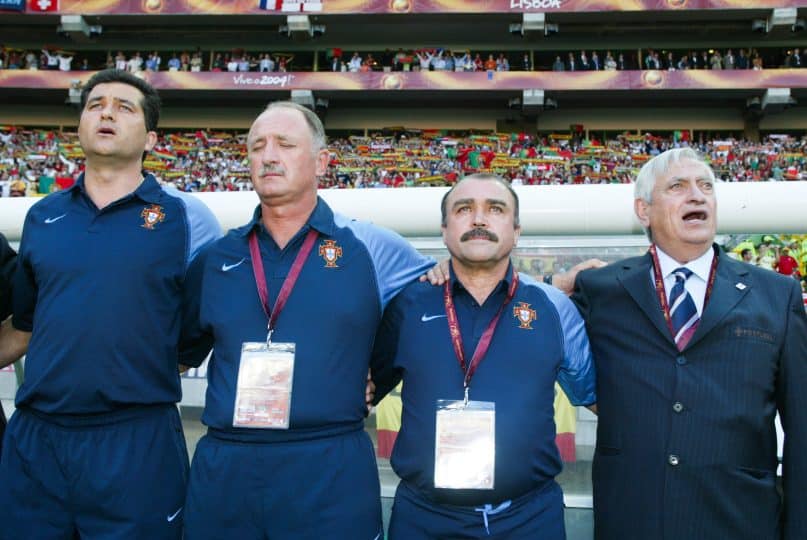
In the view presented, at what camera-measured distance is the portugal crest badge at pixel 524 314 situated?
183cm

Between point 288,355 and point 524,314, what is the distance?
0.67m

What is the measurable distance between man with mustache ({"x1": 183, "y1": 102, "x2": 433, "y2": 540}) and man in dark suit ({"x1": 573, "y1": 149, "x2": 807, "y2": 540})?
0.67 metres

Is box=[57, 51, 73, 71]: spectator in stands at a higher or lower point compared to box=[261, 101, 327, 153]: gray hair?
higher

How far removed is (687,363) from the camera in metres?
1.75

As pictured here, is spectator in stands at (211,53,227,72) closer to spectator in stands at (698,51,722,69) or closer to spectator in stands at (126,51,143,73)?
spectator in stands at (126,51,143,73)

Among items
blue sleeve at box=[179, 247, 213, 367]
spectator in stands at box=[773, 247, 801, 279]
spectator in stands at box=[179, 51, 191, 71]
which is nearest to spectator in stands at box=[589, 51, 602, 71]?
spectator in stands at box=[179, 51, 191, 71]

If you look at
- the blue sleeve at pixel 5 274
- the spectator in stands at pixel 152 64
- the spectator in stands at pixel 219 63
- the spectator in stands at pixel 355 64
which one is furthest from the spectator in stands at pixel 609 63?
the blue sleeve at pixel 5 274

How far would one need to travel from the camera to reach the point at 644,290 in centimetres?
188

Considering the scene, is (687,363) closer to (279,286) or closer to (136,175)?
(279,286)

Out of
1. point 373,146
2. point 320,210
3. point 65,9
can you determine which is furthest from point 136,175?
point 65,9

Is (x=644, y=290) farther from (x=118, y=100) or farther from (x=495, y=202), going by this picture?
(x=118, y=100)

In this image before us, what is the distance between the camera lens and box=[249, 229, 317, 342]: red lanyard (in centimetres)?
181

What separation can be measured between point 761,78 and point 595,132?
5746 millimetres

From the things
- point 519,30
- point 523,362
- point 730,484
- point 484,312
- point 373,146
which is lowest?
point 730,484
